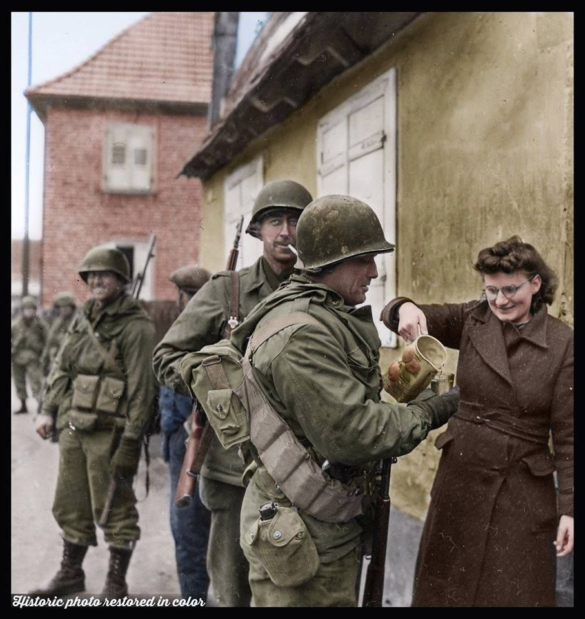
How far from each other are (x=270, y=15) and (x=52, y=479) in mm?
6631

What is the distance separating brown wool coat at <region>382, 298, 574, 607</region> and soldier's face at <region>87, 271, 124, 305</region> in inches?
89.7

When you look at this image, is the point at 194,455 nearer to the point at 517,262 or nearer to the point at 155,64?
the point at 517,262

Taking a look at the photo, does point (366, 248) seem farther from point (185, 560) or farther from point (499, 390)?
point (185, 560)

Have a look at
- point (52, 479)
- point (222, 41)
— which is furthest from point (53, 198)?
point (52, 479)

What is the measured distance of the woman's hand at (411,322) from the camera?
276 cm

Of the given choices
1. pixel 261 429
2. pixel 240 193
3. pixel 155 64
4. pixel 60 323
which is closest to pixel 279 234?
pixel 261 429

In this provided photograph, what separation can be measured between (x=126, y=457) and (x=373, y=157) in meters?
2.67

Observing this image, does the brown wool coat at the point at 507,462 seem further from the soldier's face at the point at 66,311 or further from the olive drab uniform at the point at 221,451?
the soldier's face at the point at 66,311

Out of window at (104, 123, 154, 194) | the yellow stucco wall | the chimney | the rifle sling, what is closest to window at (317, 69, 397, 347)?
the yellow stucco wall

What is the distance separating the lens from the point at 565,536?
9.39ft
